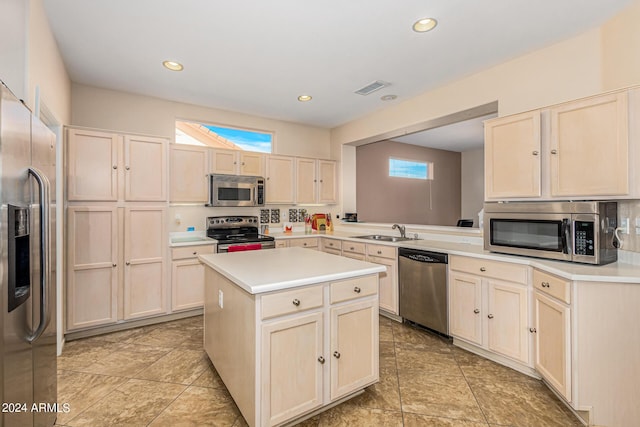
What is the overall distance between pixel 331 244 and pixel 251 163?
1694mm

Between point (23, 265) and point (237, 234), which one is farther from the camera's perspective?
point (237, 234)

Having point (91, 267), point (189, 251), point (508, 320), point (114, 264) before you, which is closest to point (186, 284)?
point (189, 251)

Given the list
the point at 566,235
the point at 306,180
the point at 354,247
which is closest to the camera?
the point at 566,235

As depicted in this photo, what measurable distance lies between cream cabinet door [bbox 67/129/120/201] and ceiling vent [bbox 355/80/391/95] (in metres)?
2.83

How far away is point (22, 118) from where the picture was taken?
122 cm

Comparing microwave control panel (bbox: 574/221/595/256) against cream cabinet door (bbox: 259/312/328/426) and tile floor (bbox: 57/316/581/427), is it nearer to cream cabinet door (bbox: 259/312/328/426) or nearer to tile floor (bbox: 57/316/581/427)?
tile floor (bbox: 57/316/581/427)

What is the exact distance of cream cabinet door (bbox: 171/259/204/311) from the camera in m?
3.61

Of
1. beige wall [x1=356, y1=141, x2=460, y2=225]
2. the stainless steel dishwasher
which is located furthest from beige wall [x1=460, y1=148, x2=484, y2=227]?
the stainless steel dishwasher

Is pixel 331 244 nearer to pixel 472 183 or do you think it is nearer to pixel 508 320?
pixel 508 320

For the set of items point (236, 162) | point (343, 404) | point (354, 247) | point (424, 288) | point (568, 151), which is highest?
point (236, 162)

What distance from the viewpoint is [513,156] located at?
2.60 meters

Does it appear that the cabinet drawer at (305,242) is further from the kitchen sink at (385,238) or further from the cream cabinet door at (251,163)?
the cream cabinet door at (251,163)

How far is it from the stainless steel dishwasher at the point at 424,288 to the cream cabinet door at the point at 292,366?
1.66 meters

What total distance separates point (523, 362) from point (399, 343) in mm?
1030
